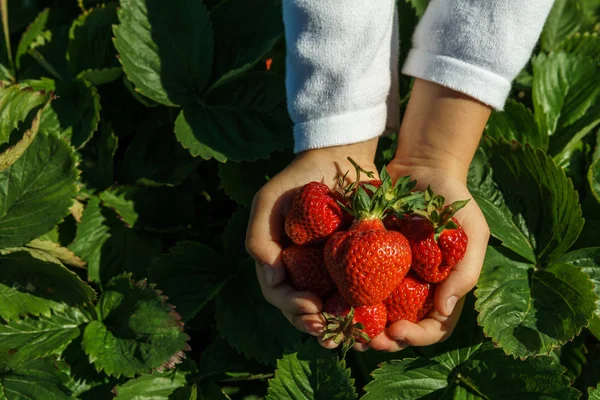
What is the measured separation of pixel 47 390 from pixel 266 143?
70 centimetres

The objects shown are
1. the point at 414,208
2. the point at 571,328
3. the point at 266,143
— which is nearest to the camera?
the point at 414,208

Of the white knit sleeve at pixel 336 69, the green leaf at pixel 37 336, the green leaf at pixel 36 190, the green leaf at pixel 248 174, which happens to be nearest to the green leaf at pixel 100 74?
the green leaf at pixel 36 190

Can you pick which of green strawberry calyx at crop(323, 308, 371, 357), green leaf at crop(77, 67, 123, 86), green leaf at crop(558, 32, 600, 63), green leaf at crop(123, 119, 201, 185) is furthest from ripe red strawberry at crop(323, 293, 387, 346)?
green leaf at crop(558, 32, 600, 63)

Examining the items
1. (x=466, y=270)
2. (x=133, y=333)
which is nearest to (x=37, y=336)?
(x=133, y=333)

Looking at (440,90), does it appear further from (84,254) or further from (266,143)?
(84,254)

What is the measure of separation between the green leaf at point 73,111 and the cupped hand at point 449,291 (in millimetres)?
798

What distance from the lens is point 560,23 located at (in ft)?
5.65

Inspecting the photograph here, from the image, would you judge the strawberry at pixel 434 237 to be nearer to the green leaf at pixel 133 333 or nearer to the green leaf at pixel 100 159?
the green leaf at pixel 133 333

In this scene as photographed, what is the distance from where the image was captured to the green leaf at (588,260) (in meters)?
1.29

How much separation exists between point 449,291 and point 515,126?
60 cm

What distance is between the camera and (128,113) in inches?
66.6

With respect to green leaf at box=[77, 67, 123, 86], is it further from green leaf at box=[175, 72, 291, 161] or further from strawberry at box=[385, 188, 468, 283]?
strawberry at box=[385, 188, 468, 283]

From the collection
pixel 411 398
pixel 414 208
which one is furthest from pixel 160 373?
pixel 414 208

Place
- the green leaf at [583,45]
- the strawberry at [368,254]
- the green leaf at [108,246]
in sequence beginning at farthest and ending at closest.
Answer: the green leaf at [583,45], the green leaf at [108,246], the strawberry at [368,254]
